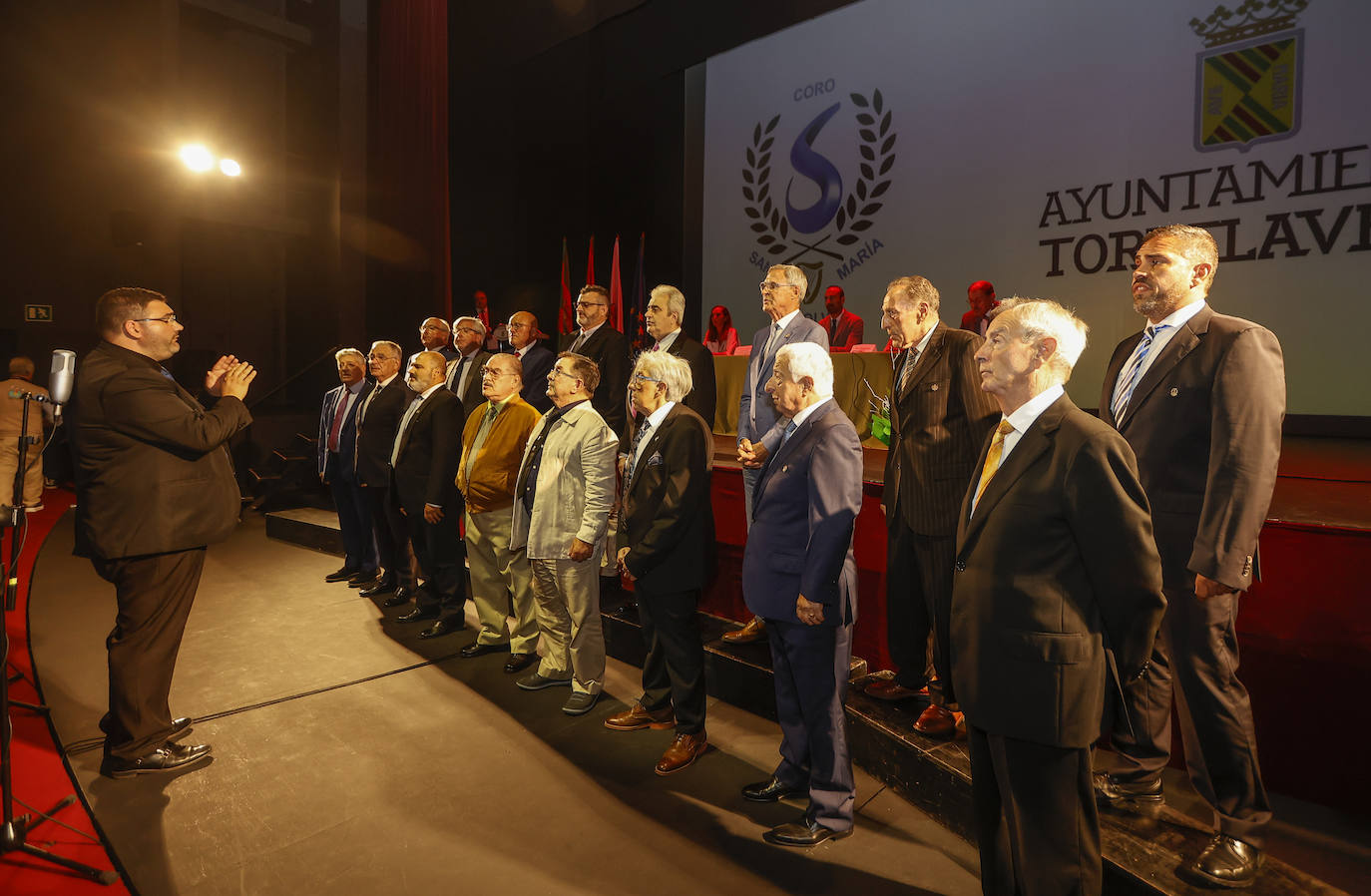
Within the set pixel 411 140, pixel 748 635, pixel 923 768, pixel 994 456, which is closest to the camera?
pixel 994 456

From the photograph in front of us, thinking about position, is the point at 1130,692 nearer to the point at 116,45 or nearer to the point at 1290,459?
the point at 1290,459

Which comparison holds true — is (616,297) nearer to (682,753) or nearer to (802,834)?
(682,753)

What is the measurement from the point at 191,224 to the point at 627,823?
1061 centimetres

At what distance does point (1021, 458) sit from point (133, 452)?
2.61m

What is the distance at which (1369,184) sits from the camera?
4.74 m

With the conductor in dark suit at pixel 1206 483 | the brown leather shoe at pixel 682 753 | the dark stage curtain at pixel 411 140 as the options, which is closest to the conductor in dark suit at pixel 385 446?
the brown leather shoe at pixel 682 753

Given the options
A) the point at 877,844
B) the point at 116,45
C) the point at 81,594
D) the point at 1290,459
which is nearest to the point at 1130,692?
the point at 877,844

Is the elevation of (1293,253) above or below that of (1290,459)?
above

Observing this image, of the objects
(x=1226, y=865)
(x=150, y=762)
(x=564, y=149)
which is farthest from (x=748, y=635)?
(x=564, y=149)

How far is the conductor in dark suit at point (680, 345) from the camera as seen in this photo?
325cm

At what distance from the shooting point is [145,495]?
2416 millimetres

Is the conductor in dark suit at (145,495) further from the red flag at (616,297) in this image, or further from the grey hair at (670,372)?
the red flag at (616,297)

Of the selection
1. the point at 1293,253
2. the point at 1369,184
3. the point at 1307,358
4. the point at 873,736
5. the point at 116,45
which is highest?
the point at 116,45

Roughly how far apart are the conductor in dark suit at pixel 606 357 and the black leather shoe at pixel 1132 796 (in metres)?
2.48
